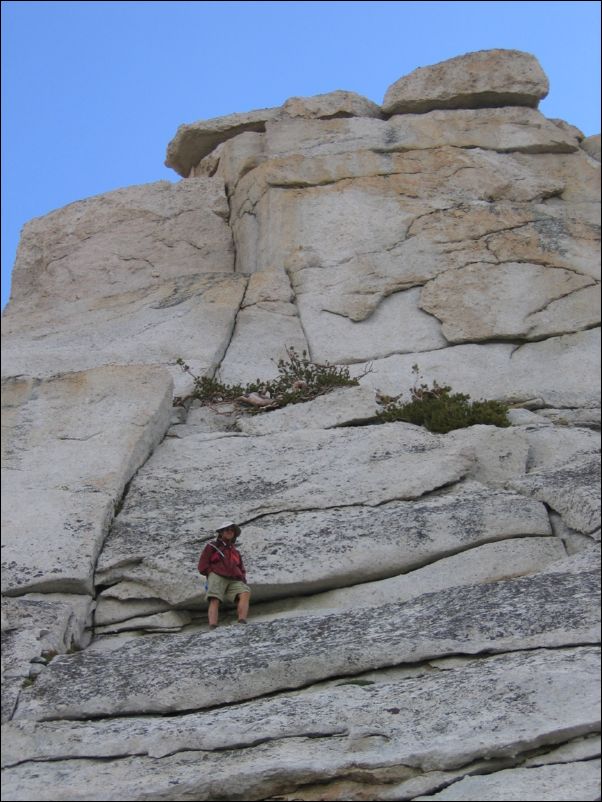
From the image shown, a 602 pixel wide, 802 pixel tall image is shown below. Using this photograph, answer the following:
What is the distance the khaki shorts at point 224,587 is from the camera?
12.2m

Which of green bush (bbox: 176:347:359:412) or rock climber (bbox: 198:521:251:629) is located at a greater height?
green bush (bbox: 176:347:359:412)

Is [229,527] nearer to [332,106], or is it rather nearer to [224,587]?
[224,587]

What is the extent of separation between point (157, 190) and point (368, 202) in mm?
4279

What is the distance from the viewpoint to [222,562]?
12297mm

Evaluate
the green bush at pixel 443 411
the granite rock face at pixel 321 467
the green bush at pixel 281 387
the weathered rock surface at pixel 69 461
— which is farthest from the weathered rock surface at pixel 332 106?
the weathered rock surface at pixel 69 461

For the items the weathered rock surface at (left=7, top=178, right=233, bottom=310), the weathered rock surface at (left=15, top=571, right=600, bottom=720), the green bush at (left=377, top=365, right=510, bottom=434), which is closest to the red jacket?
the weathered rock surface at (left=15, top=571, right=600, bottom=720)

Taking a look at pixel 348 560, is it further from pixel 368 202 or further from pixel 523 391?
pixel 368 202

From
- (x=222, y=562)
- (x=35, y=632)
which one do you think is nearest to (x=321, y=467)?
(x=222, y=562)

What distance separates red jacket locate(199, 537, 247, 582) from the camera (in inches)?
483

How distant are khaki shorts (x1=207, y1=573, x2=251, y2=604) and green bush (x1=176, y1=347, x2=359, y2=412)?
4.48m

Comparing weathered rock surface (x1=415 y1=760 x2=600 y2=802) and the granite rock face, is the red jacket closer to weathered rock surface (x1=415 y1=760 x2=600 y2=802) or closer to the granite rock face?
the granite rock face

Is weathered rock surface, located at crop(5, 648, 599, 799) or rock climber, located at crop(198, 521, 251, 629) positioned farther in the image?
rock climber, located at crop(198, 521, 251, 629)

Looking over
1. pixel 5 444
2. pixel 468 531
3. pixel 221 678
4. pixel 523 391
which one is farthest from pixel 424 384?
pixel 221 678

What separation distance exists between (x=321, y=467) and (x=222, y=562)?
252cm
